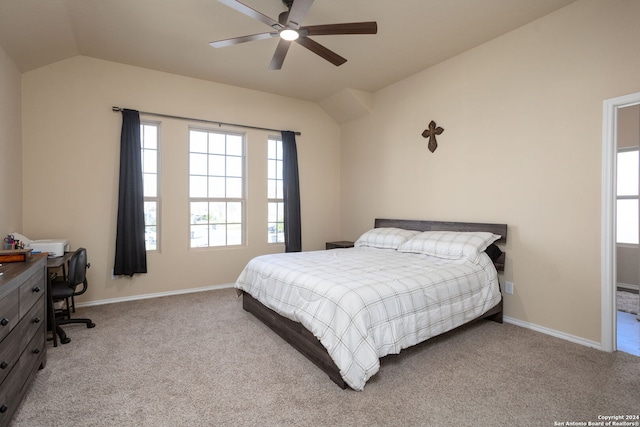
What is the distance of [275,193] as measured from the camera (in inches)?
200

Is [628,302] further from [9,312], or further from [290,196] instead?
[9,312]

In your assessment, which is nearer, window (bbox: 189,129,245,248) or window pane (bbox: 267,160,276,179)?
window (bbox: 189,129,245,248)

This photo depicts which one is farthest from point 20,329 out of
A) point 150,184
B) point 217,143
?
point 217,143

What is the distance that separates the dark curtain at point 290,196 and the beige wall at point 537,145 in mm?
1819

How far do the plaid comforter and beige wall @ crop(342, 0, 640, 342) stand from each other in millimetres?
529

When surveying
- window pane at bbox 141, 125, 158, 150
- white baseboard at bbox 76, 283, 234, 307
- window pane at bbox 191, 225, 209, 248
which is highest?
window pane at bbox 141, 125, 158, 150

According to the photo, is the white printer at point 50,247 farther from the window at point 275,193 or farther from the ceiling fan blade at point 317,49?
the ceiling fan blade at point 317,49

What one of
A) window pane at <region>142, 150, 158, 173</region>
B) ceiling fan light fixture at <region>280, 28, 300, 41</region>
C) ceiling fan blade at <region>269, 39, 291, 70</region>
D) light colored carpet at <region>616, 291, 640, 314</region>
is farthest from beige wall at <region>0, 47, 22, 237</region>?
light colored carpet at <region>616, 291, 640, 314</region>

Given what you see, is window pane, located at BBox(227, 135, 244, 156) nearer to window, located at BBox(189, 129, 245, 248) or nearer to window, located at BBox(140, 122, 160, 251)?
window, located at BBox(189, 129, 245, 248)

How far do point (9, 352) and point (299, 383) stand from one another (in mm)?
1605

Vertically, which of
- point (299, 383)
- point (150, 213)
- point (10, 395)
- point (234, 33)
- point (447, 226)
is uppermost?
point (234, 33)

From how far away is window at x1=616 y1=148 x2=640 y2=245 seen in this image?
4547mm

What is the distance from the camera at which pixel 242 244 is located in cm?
483

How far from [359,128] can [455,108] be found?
1.75 m
